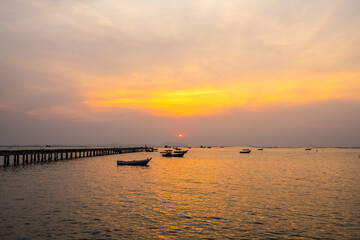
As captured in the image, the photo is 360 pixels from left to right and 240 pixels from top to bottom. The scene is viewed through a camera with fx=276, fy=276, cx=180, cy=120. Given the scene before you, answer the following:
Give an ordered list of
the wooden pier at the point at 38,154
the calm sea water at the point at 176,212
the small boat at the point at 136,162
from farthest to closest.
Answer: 1. the small boat at the point at 136,162
2. the wooden pier at the point at 38,154
3. the calm sea water at the point at 176,212

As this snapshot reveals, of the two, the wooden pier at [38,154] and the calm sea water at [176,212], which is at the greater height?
the wooden pier at [38,154]

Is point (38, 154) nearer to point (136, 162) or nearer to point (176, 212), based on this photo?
point (136, 162)

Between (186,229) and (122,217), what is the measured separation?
4.73 meters

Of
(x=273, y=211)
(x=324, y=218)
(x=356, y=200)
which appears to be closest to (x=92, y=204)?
(x=273, y=211)

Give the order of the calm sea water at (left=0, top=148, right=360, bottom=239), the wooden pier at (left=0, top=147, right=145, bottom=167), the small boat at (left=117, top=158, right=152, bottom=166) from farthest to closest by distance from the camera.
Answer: the small boat at (left=117, top=158, right=152, bottom=166) → the wooden pier at (left=0, top=147, right=145, bottom=167) → the calm sea water at (left=0, top=148, right=360, bottom=239)

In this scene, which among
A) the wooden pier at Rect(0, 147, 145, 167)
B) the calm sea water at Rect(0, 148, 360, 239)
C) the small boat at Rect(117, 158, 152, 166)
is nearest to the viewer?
the calm sea water at Rect(0, 148, 360, 239)

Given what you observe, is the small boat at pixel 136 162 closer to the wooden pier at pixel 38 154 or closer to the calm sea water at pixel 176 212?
the wooden pier at pixel 38 154

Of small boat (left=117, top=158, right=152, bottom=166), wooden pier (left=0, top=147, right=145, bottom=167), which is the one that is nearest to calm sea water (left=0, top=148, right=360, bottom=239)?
wooden pier (left=0, top=147, right=145, bottom=167)

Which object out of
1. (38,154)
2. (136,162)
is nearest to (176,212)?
(136,162)

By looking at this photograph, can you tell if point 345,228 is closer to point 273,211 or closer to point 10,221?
point 273,211

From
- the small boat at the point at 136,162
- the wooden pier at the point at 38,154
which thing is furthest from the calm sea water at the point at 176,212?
the small boat at the point at 136,162

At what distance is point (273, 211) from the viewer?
20.0 metres

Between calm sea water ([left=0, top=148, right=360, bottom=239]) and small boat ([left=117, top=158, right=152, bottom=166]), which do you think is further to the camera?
small boat ([left=117, top=158, right=152, bottom=166])

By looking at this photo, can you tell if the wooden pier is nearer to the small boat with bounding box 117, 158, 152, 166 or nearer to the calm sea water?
the small boat with bounding box 117, 158, 152, 166
